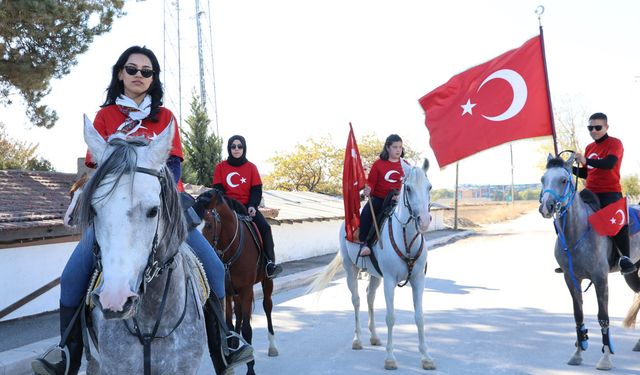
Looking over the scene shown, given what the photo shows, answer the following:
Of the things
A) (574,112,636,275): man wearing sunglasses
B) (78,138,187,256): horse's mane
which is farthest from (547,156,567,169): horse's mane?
(78,138,187,256): horse's mane

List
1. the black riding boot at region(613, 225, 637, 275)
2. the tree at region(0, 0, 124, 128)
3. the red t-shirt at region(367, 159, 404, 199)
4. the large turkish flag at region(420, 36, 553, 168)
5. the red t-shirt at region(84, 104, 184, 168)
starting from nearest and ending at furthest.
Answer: the red t-shirt at region(84, 104, 184, 168)
the black riding boot at region(613, 225, 637, 275)
the large turkish flag at region(420, 36, 553, 168)
the red t-shirt at region(367, 159, 404, 199)
the tree at region(0, 0, 124, 128)

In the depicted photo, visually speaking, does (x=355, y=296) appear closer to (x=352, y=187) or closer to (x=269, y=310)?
(x=269, y=310)

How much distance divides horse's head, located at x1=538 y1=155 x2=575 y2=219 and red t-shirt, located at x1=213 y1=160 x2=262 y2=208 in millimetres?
3689

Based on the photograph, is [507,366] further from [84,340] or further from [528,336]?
[84,340]

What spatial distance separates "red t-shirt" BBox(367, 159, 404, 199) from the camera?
8.04 metres

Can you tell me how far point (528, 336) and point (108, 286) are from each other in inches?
277

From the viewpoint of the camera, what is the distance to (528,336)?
805 centimetres

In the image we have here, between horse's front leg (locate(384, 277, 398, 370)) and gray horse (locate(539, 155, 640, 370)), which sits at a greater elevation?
gray horse (locate(539, 155, 640, 370))

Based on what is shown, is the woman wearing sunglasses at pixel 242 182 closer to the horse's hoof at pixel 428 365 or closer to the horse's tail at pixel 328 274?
the horse's tail at pixel 328 274

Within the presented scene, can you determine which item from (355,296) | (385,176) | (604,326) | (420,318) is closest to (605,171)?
(604,326)

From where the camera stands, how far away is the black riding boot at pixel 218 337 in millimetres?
3742

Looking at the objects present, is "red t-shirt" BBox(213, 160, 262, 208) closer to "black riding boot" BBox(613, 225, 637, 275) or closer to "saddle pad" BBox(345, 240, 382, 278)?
"saddle pad" BBox(345, 240, 382, 278)

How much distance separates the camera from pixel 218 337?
12.3ft

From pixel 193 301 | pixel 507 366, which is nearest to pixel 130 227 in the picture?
pixel 193 301
